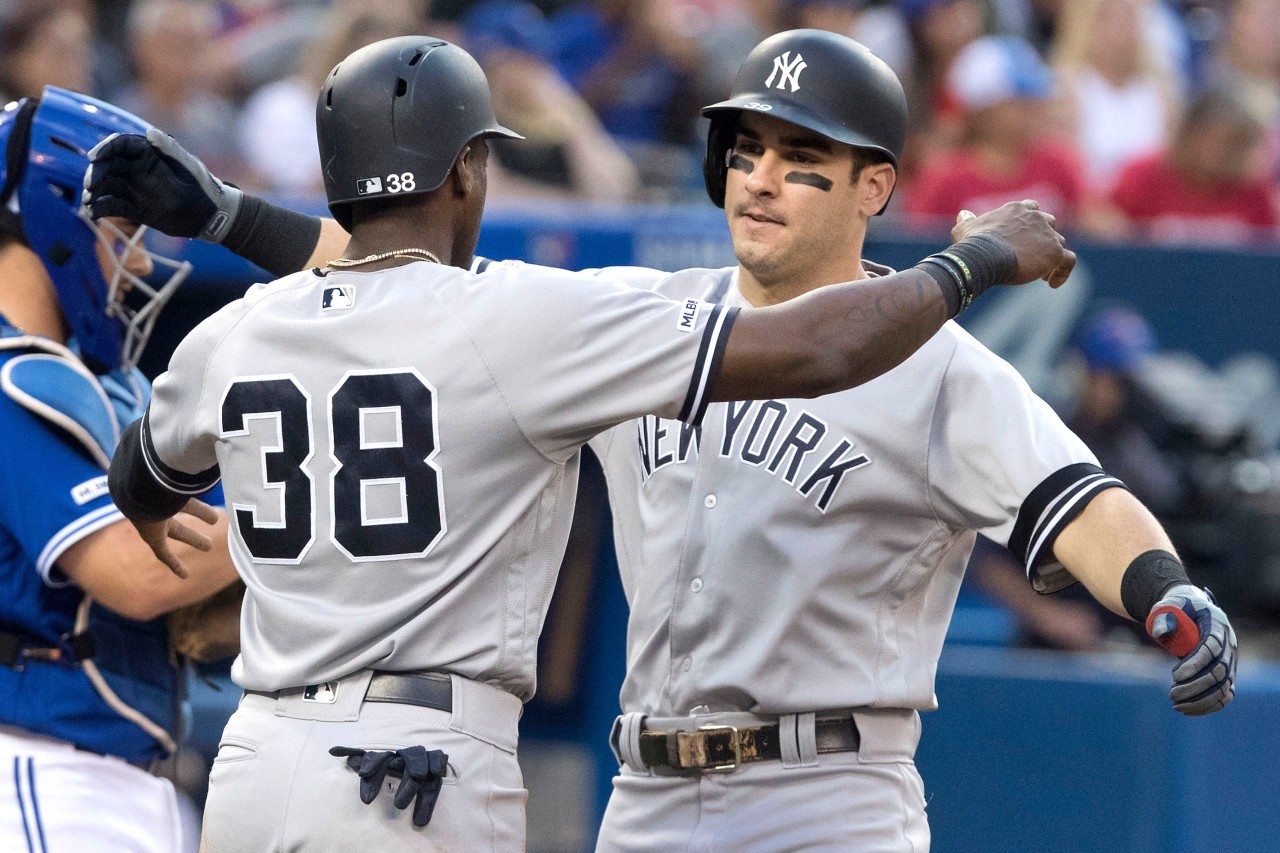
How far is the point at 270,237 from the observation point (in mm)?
3674

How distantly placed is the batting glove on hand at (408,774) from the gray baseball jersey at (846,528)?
2.57ft

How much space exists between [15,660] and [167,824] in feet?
1.63

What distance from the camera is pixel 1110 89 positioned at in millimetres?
9523

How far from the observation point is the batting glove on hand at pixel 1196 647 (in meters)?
2.98

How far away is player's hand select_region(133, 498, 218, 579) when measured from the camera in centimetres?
345

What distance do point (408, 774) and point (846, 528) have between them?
3.48 ft

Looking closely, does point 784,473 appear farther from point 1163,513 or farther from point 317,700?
point 1163,513

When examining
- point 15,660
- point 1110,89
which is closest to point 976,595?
point 1110,89

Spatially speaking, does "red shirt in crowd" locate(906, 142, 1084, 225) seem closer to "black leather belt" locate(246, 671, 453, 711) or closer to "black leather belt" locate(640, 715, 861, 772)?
"black leather belt" locate(640, 715, 861, 772)

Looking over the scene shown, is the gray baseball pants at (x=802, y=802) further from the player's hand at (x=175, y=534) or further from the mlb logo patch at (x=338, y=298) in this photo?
the mlb logo patch at (x=338, y=298)

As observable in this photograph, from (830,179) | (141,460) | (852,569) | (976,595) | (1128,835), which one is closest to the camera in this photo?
(141,460)

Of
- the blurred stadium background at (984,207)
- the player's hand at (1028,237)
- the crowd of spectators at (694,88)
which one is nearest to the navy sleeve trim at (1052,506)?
the player's hand at (1028,237)

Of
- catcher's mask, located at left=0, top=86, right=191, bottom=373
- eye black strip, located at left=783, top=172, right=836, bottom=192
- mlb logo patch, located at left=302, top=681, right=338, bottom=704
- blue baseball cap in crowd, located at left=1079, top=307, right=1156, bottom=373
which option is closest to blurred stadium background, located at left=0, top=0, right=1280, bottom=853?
blue baseball cap in crowd, located at left=1079, top=307, right=1156, bottom=373

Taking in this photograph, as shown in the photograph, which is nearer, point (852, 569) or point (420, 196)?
point (420, 196)
